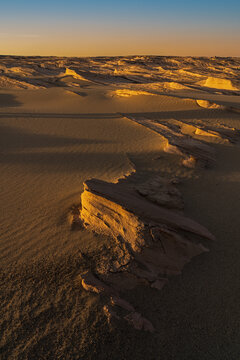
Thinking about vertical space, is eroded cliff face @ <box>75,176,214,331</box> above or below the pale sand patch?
below

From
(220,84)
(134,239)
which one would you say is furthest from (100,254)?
(220,84)

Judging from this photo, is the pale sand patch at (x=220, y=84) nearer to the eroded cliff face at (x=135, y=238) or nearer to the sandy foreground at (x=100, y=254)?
the sandy foreground at (x=100, y=254)

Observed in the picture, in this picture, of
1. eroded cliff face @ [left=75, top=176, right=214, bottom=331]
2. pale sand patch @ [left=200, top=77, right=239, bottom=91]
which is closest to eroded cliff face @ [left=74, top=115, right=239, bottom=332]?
eroded cliff face @ [left=75, top=176, right=214, bottom=331]

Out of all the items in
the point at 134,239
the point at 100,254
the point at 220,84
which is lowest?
the point at 100,254

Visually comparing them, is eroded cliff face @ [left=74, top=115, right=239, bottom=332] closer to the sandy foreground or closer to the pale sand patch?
the sandy foreground

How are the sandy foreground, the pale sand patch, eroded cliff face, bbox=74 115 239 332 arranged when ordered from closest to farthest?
the sandy foreground
eroded cliff face, bbox=74 115 239 332
the pale sand patch

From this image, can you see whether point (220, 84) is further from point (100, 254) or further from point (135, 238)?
point (100, 254)

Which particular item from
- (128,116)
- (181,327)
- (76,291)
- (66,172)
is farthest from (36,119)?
(181,327)

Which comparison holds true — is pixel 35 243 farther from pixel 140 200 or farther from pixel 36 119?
pixel 36 119

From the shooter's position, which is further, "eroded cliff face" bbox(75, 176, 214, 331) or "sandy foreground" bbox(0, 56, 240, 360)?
"eroded cliff face" bbox(75, 176, 214, 331)

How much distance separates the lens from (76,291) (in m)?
3.56

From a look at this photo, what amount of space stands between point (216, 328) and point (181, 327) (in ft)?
1.41

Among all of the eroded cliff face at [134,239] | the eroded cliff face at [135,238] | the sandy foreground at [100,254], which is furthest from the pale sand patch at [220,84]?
the eroded cliff face at [134,239]

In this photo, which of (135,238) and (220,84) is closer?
(135,238)
